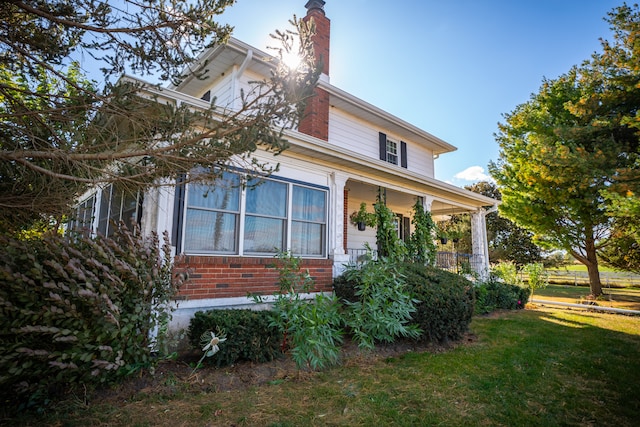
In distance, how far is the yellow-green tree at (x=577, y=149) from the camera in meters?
10.2

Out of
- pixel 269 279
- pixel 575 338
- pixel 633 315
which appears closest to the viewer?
pixel 269 279

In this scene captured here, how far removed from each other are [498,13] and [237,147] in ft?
28.0

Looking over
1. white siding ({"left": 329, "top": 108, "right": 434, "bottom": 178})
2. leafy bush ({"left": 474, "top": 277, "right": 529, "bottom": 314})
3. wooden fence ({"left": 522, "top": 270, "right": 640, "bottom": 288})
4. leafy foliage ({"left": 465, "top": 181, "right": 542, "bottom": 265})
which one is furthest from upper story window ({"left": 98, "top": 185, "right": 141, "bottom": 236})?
wooden fence ({"left": 522, "top": 270, "right": 640, "bottom": 288})

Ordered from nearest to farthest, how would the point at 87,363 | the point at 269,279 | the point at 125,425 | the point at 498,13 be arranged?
1. the point at 125,425
2. the point at 87,363
3. the point at 269,279
4. the point at 498,13

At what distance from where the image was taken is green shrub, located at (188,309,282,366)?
439 cm

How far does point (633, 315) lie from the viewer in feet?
33.7

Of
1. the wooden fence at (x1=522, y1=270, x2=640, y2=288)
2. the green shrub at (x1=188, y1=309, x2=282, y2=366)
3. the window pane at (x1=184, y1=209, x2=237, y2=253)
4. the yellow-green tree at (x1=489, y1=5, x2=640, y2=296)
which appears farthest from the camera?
the wooden fence at (x1=522, y1=270, x2=640, y2=288)

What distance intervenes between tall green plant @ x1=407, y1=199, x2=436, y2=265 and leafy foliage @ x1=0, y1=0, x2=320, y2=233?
7.14 metres

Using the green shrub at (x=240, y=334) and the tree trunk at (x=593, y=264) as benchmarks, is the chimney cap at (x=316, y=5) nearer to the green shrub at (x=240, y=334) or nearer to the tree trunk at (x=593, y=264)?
the green shrub at (x=240, y=334)

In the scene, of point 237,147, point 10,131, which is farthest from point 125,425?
point 10,131

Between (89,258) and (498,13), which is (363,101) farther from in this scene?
(89,258)

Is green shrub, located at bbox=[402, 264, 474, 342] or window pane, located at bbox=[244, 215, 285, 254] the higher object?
window pane, located at bbox=[244, 215, 285, 254]

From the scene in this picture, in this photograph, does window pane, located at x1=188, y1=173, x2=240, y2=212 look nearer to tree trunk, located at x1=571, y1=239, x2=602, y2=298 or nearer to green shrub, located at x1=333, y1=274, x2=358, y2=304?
green shrub, located at x1=333, y1=274, x2=358, y2=304

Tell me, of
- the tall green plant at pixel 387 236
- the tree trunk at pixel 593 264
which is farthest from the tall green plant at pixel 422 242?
the tree trunk at pixel 593 264
